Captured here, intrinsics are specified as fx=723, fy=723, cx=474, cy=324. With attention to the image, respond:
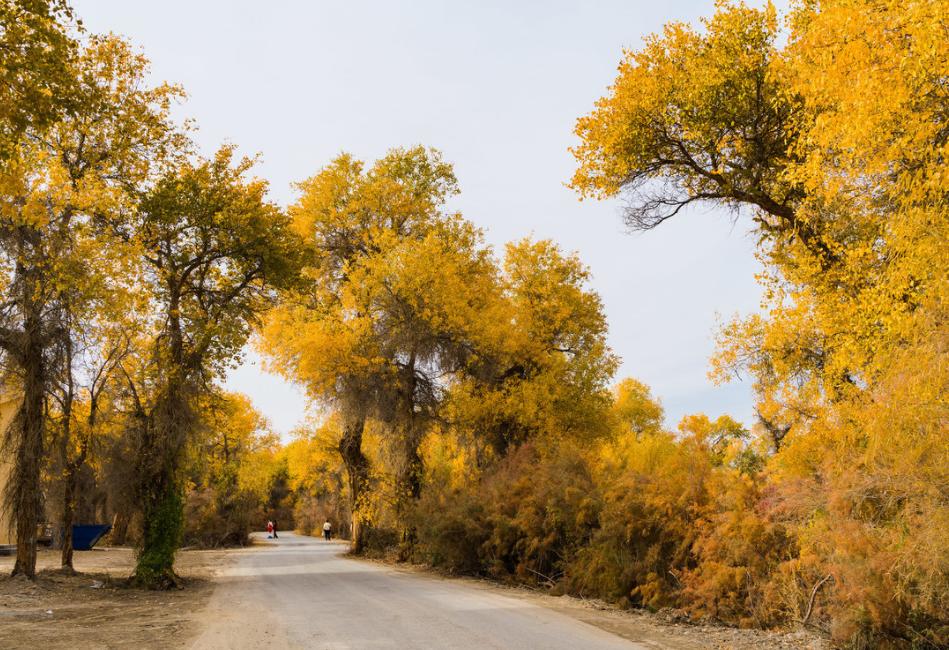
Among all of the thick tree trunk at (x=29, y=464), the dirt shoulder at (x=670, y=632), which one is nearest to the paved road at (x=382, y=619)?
the dirt shoulder at (x=670, y=632)

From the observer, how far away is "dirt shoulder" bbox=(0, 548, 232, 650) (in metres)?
9.35

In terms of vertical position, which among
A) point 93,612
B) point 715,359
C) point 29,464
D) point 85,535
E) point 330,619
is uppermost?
point 715,359

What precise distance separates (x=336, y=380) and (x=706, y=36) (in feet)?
48.2

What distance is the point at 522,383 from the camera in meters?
24.4

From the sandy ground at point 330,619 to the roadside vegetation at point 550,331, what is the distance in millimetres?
976

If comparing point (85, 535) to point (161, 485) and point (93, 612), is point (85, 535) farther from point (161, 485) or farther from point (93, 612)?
point (93, 612)

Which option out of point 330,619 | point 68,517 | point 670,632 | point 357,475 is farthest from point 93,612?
point 357,475

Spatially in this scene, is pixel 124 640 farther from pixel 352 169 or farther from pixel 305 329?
pixel 352 169

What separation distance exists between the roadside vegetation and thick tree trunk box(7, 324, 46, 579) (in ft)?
0.16

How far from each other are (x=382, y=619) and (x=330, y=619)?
77cm

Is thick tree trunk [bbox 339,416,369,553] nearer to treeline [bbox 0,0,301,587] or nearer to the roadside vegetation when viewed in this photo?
the roadside vegetation

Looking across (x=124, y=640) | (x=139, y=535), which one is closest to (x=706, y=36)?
(x=124, y=640)

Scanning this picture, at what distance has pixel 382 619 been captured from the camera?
10.4m

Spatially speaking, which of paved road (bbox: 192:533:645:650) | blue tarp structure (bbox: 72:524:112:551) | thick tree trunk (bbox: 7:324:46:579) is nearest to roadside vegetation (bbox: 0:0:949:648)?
thick tree trunk (bbox: 7:324:46:579)
